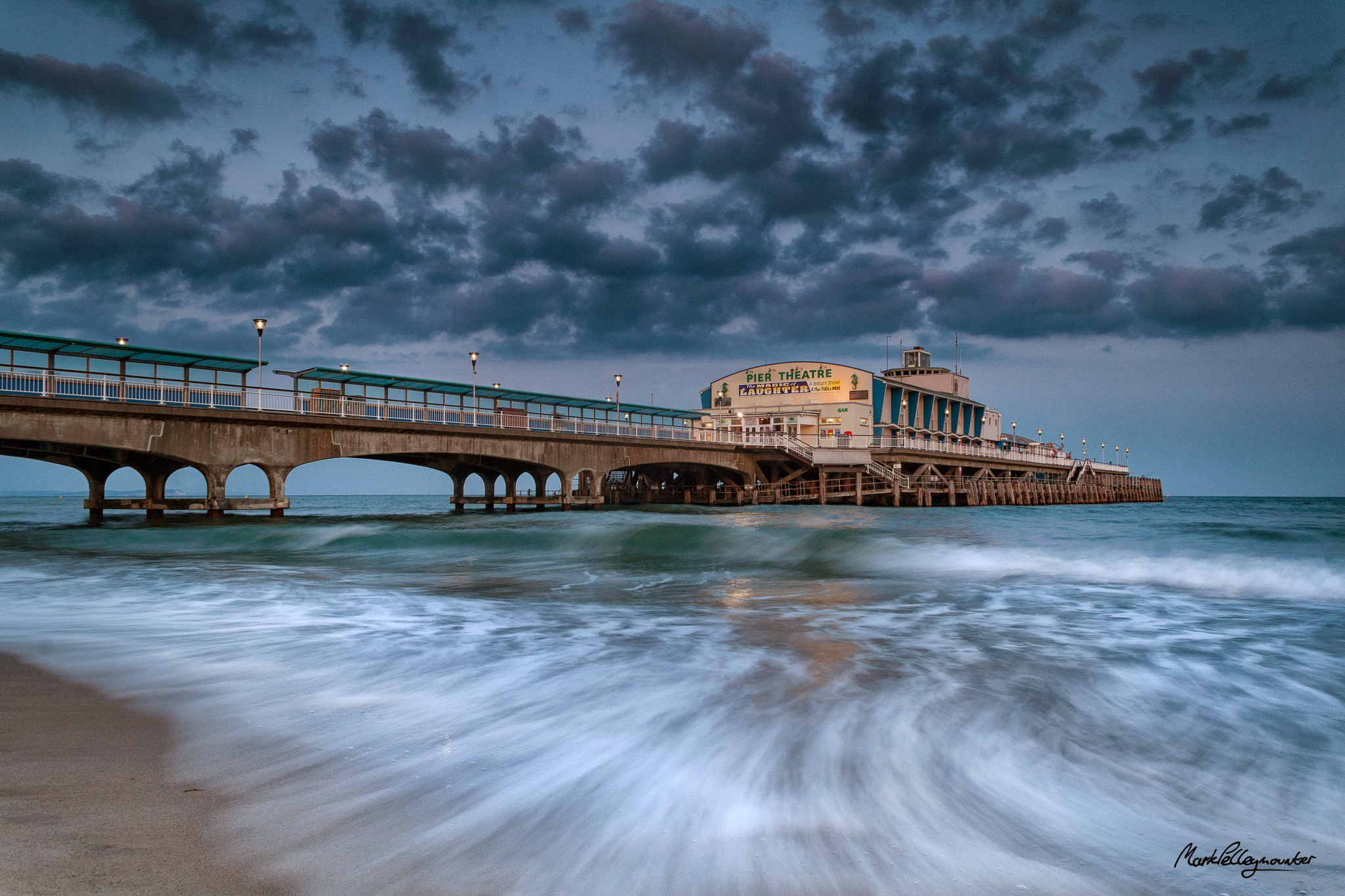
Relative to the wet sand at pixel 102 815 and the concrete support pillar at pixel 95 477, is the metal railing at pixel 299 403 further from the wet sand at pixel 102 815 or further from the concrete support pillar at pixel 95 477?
the wet sand at pixel 102 815

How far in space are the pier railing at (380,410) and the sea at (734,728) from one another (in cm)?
1460

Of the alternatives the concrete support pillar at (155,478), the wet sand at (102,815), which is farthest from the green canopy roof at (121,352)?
the wet sand at (102,815)

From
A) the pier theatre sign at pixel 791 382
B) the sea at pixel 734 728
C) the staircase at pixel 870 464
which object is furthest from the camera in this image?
the pier theatre sign at pixel 791 382

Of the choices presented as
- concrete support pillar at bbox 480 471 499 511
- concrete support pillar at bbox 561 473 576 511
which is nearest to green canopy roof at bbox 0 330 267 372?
concrete support pillar at bbox 561 473 576 511

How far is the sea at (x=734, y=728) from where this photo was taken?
338 centimetres

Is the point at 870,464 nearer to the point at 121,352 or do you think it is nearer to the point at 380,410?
the point at 380,410

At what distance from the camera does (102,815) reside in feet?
11.2

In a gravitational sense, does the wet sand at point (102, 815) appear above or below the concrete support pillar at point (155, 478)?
below

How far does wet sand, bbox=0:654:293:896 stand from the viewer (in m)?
2.83

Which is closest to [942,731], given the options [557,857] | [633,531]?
[557,857]

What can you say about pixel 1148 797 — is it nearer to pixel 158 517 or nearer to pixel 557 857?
pixel 557 857

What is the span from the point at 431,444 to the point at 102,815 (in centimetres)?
3153

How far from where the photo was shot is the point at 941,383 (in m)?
81.1

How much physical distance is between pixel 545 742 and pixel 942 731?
8.86 ft
